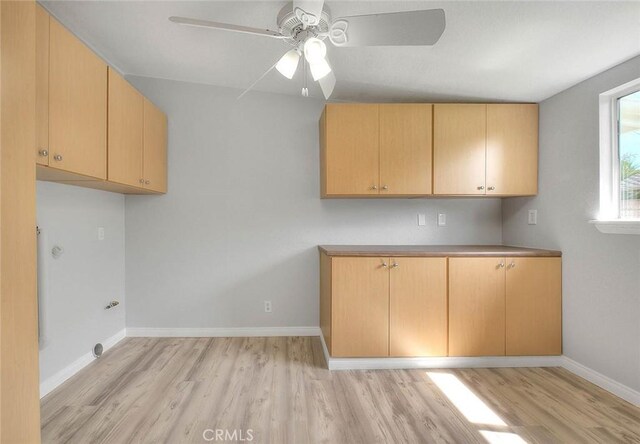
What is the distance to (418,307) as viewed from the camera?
237cm

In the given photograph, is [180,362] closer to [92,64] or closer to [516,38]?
[92,64]

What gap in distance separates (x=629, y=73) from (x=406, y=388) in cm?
238

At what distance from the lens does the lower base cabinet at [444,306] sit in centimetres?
235

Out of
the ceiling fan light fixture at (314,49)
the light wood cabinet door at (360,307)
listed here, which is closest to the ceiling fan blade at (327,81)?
the ceiling fan light fixture at (314,49)

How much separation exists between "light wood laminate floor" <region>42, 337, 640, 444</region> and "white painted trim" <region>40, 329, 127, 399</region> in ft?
0.18

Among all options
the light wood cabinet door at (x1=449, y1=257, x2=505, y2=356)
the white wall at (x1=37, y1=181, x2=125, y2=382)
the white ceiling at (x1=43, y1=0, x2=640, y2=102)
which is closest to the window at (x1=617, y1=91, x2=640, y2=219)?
the white ceiling at (x1=43, y1=0, x2=640, y2=102)

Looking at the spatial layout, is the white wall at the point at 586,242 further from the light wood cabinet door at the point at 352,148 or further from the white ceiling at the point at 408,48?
the light wood cabinet door at the point at 352,148

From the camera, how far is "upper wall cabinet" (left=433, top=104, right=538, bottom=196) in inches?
102

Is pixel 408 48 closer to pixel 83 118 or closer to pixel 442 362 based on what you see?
pixel 83 118

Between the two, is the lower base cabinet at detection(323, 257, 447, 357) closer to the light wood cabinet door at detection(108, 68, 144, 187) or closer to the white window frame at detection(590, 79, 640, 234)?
the white window frame at detection(590, 79, 640, 234)

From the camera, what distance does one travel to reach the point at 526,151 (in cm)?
260

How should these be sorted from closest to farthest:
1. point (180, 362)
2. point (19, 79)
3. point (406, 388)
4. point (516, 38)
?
point (19, 79) → point (516, 38) → point (406, 388) → point (180, 362)

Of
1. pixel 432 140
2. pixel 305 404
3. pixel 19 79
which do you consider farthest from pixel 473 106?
pixel 19 79

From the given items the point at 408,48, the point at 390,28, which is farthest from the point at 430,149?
the point at 390,28
